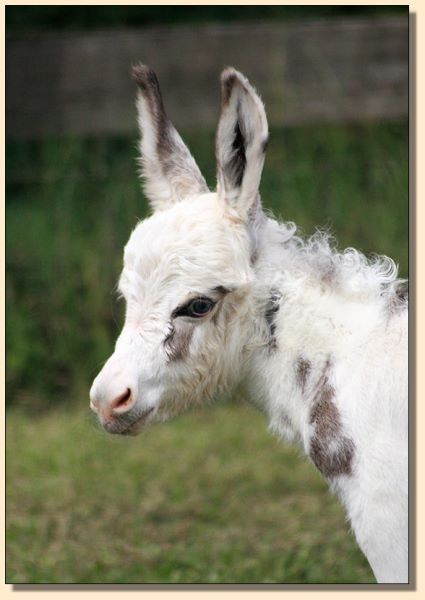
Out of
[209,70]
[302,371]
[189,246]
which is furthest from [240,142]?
[209,70]

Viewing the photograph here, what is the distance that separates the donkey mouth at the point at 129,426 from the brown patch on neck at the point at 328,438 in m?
0.49

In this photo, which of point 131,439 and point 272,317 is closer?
point 272,317

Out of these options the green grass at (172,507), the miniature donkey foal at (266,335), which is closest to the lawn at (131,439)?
the green grass at (172,507)

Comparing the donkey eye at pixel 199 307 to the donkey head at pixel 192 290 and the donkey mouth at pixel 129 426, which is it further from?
the donkey mouth at pixel 129 426

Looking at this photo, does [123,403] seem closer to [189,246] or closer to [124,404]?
[124,404]

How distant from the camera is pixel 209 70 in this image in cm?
636

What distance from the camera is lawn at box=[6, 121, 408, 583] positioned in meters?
4.65

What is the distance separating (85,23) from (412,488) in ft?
21.7

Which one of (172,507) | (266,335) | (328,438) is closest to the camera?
(328,438)

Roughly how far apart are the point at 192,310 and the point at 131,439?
3.36 m

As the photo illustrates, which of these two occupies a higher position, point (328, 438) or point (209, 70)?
point (209, 70)

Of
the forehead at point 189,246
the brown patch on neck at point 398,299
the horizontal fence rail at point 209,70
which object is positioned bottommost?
the brown patch on neck at point 398,299

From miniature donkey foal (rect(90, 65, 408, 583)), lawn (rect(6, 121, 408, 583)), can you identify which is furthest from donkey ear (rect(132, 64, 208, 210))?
lawn (rect(6, 121, 408, 583))

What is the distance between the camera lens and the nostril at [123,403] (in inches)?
105
